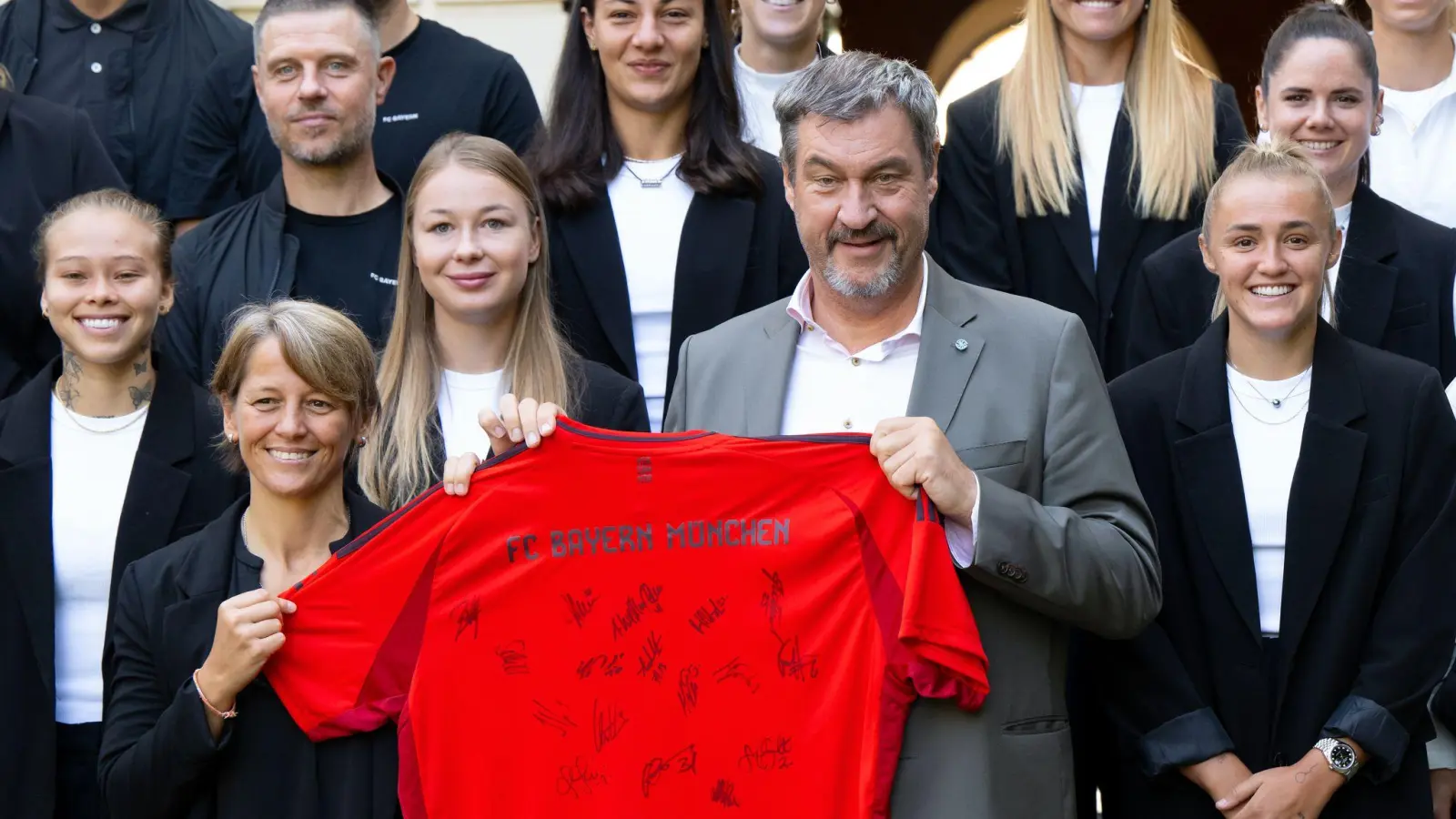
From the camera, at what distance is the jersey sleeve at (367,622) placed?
12.5 feet

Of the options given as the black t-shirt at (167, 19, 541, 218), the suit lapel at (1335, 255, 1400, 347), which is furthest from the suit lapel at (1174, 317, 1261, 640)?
the black t-shirt at (167, 19, 541, 218)

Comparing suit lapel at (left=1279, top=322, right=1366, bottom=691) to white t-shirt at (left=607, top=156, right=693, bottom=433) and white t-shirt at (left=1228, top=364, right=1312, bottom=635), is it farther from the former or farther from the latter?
white t-shirt at (left=607, top=156, right=693, bottom=433)

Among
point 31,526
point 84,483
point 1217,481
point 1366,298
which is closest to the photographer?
point 1217,481

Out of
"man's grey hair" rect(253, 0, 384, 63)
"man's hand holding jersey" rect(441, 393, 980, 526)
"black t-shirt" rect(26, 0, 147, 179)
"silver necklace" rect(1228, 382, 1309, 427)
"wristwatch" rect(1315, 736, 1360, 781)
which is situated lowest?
"wristwatch" rect(1315, 736, 1360, 781)

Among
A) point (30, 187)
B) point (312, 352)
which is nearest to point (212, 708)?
point (312, 352)

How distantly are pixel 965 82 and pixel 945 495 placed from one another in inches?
453

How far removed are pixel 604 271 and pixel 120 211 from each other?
4.08 feet

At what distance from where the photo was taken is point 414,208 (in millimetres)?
4738

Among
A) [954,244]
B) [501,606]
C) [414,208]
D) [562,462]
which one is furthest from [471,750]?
[954,244]

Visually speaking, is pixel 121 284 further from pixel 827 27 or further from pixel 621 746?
pixel 827 27

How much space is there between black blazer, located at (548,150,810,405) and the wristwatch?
73.3 inches

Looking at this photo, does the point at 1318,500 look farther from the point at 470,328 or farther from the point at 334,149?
the point at 334,149

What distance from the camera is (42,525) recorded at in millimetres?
4461

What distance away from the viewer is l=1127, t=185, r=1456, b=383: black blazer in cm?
496
